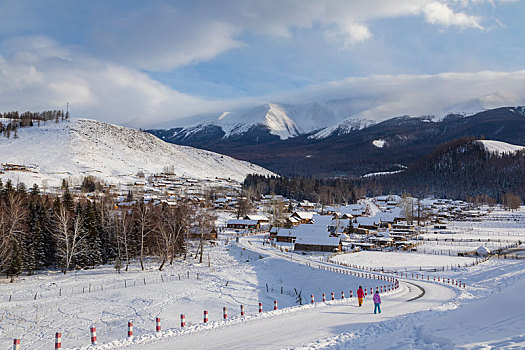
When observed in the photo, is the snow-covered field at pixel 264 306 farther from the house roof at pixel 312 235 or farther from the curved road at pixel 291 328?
the house roof at pixel 312 235

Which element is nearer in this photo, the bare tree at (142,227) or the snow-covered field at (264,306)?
the snow-covered field at (264,306)

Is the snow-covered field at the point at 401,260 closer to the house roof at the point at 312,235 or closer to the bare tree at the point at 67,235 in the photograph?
the house roof at the point at 312,235

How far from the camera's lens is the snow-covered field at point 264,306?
46.5ft

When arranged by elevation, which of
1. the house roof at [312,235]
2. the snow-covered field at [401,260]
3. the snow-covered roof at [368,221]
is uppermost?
the snow-covered roof at [368,221]

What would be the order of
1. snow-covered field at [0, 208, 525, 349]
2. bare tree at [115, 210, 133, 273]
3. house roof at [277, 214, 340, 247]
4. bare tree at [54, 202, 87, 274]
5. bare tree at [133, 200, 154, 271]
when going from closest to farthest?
snow-covered field at [0, 208, 525, 349], bare tree at [54, 202, 87, 274], bare tree at [133, 200, 154, 271], bare tree at [115, 210, 133, 273], house roof at [277, 214, 340, 247]

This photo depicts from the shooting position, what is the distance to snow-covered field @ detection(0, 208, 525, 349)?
46.5ft

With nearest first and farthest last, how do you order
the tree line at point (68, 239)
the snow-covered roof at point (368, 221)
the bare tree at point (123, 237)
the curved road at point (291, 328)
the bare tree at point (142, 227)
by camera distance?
1. the curved road at point (291, 328)
2. the tree line at point (68, 239)
3. the bare tree at point (142, 227)
4. the bare tree at point (123, 237)
5. the snow-covered roof at point (368, 221)

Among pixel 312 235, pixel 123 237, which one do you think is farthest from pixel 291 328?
pixel 312 235

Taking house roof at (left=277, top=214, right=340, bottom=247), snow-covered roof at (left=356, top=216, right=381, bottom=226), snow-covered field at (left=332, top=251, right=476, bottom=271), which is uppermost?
snow-covered roof at (left=356, top=216, right=381, bottom=226)

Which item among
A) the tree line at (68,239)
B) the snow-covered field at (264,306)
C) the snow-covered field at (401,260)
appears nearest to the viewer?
the snow-covered field at (264,306)

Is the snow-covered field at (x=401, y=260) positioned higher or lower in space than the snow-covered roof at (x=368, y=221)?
lower

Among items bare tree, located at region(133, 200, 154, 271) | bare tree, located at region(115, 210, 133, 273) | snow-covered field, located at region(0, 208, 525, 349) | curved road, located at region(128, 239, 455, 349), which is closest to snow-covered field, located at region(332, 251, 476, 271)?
snow-covered field, located at region(0, 208, 525, 349)

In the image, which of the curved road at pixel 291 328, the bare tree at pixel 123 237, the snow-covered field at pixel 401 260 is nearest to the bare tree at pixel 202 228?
the bare tree at pixel 123 237

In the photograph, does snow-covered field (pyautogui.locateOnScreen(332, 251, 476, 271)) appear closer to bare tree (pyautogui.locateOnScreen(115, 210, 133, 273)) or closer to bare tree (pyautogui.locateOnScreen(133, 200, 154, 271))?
bare tree (pyautogui.locateOnScreen(133, 200, 154, 271))
